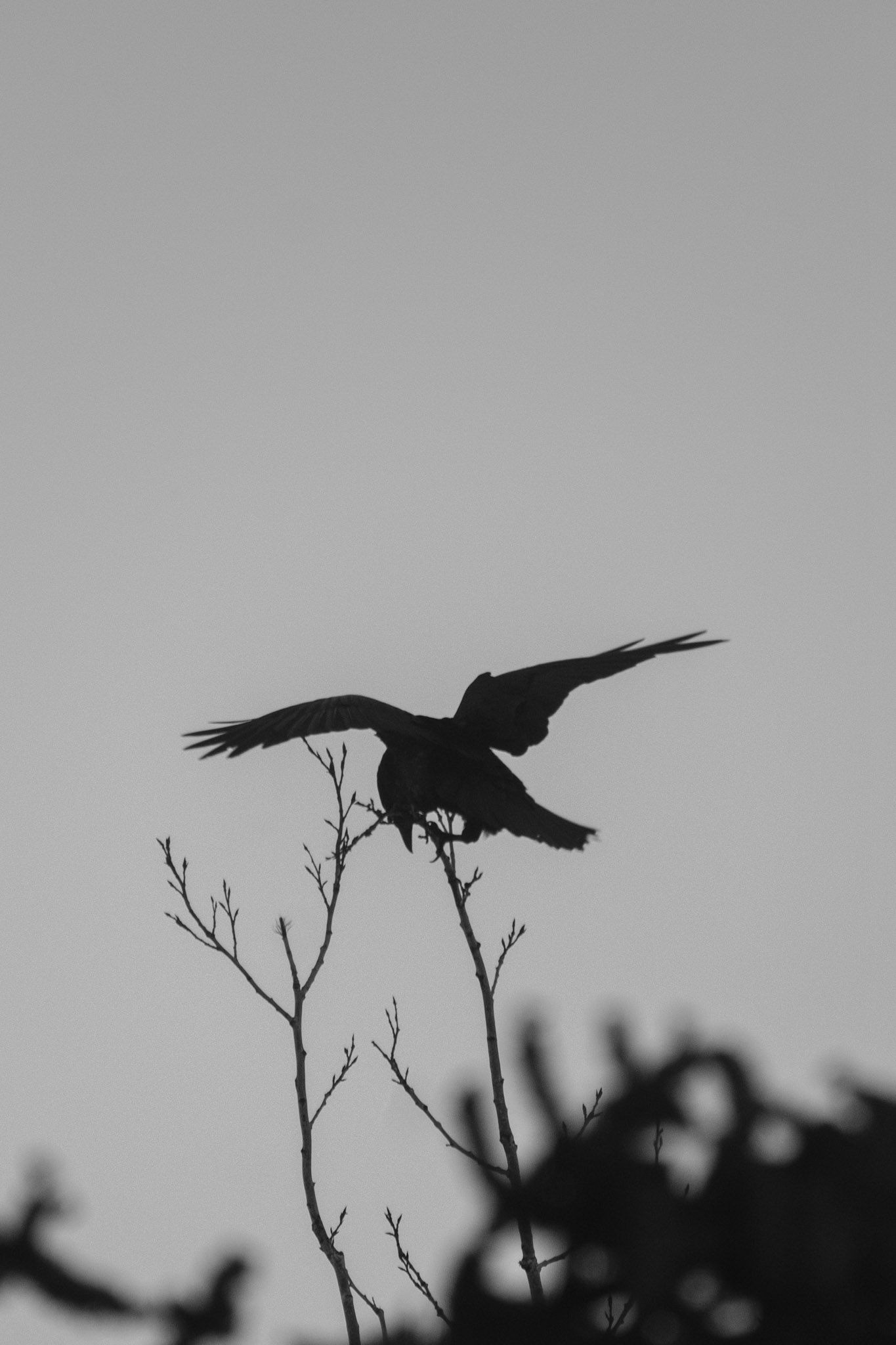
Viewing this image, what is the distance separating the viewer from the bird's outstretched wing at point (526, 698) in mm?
5867

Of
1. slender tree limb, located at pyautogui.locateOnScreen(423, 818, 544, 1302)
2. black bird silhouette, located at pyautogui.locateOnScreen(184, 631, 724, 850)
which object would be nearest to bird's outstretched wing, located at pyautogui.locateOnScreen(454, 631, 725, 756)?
black bird silhouette, located at pyautogui.locateOnScreen(184, 631, 724, 850)

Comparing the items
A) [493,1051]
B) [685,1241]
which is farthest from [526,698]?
[685,1241]

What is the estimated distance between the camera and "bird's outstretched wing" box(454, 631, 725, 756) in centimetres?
587

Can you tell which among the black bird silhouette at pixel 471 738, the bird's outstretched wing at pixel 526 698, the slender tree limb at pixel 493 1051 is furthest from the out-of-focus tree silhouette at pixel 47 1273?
the bird's outstretched wing at pixel 526 698

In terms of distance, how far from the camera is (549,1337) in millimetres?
1193

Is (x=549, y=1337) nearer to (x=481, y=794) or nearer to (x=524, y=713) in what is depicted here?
(x=481, y=794)

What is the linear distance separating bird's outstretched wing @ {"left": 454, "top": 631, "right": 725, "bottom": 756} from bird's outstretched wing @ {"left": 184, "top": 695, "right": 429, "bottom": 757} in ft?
1.12

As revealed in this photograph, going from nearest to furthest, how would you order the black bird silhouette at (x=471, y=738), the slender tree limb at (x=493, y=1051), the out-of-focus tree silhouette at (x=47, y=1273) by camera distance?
the out-of-focus tree silhouette at (x=47, y=1273)
the slender tree limb at (x=493, y=1051)
the black bird silhouette at (x=471, y=738)

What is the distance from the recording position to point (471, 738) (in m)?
5.78

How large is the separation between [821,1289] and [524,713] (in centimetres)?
481

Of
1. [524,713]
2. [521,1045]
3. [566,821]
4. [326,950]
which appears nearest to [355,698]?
[524,713]

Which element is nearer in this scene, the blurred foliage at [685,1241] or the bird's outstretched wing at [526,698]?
the blurred foliage at [685,1241]

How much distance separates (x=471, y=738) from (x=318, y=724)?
77cm

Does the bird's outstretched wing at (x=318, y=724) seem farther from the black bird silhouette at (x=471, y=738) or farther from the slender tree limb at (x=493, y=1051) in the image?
the slender tree limb at (x=493, y=1051)
